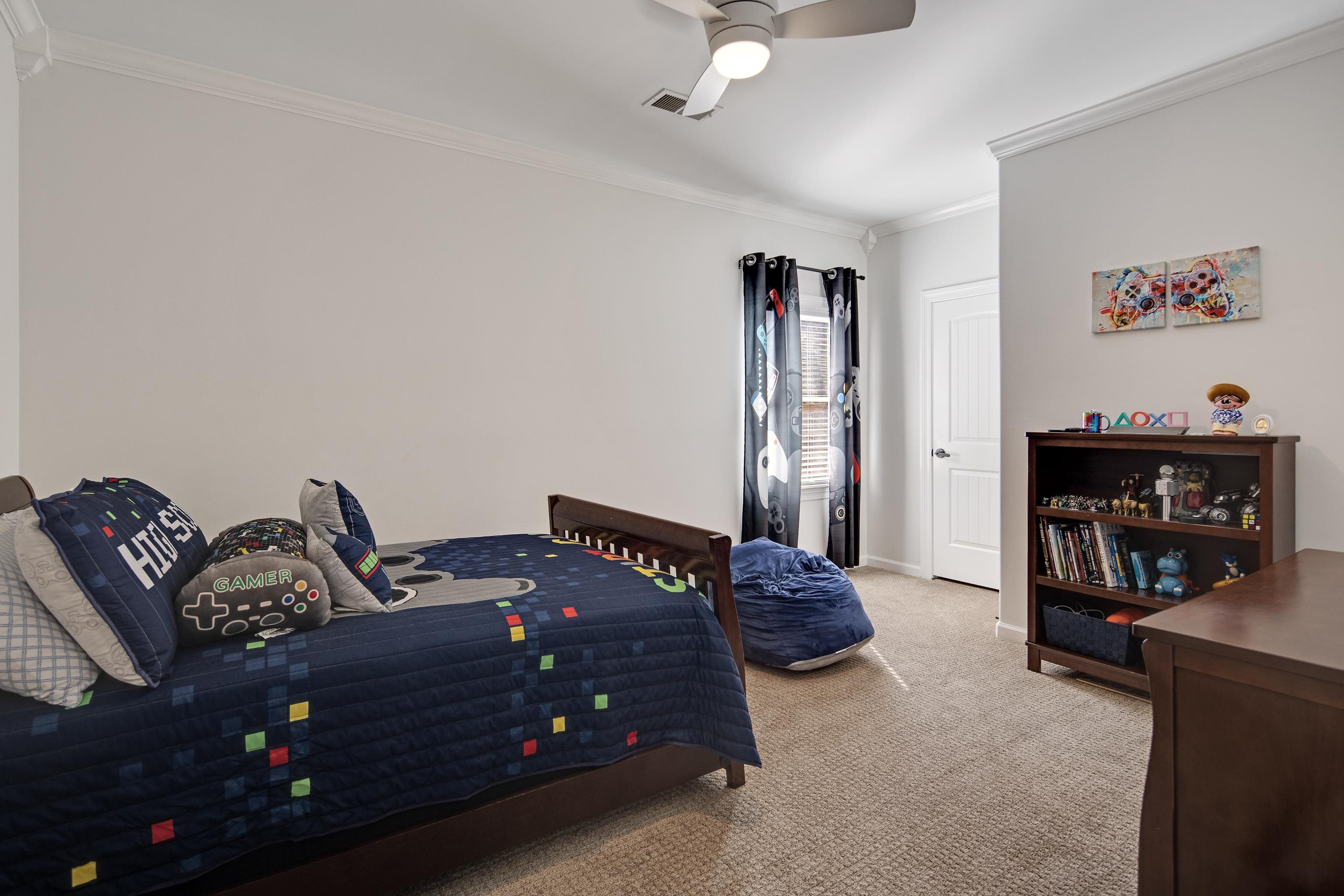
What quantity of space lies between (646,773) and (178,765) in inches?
44.2

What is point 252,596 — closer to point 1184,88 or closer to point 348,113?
point 348,113

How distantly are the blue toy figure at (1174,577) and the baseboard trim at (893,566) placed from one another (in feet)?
6.98

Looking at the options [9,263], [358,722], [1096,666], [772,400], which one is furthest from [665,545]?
[9,263]

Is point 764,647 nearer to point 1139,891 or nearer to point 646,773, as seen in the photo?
point 646,773

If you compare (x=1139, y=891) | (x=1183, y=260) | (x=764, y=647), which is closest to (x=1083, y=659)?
(x=764, y=647)

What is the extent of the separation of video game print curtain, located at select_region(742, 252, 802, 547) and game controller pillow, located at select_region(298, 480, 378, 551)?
2638 millimetres

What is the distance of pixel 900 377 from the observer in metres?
5.03

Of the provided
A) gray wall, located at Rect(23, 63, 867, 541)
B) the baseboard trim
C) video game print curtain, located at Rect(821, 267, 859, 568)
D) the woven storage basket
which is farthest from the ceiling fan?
the baseboard trim

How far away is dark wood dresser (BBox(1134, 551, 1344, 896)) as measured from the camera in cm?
102

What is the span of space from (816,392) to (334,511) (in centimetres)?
359

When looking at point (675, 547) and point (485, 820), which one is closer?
point (485, 820)

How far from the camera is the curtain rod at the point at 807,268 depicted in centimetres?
447

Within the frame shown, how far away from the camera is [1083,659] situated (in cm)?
296

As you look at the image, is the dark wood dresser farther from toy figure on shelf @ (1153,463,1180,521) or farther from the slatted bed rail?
toy figure on shelf @ (1153,463,1180,521)
